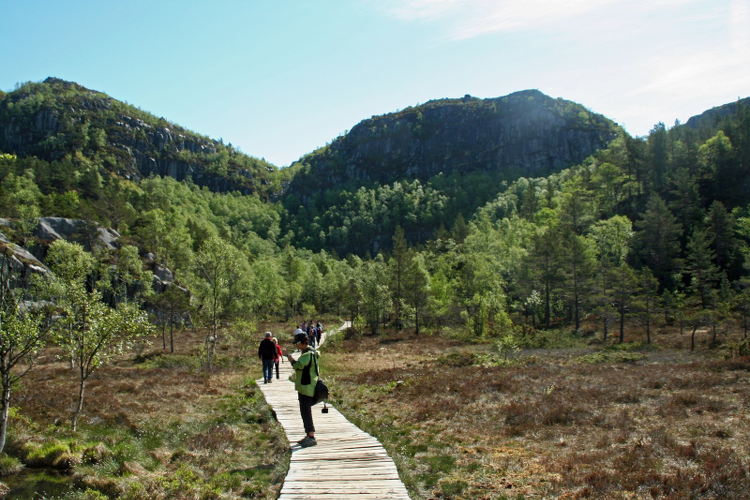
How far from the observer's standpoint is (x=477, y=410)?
18.1 metres

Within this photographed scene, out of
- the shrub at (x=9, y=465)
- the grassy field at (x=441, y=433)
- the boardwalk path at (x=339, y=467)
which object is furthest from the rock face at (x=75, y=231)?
the boardwalk path at (x=339, y=467)

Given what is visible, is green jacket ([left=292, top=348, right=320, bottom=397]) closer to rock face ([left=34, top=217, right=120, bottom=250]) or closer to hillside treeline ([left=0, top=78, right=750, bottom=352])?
hillside treeline ([left=0, top=78, right=750, bottom=352])

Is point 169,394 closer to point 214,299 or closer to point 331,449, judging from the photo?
point 214,299

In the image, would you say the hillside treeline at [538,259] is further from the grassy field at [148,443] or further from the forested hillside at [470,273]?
the grassy field at [148,443]

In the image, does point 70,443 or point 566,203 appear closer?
point 70,443

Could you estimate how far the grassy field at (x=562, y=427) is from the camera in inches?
387

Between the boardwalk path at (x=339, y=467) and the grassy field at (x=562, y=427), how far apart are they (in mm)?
554

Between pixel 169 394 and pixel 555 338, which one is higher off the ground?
pixel 169 394

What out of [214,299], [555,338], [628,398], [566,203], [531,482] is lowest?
[555,338]

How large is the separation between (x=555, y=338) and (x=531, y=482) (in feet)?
151

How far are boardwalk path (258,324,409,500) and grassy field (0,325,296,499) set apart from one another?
1.71 ft

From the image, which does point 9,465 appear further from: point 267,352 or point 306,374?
point 267,352

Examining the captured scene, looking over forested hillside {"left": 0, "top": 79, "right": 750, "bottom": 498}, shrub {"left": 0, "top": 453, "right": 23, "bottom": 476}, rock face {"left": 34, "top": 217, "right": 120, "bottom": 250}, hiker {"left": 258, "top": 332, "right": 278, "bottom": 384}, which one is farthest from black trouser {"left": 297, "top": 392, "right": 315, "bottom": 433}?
rock face {"left": 34, "top": 217, "right": 120, "bottom": 250}

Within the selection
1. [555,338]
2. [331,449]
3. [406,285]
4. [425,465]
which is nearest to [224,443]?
[331,449]
